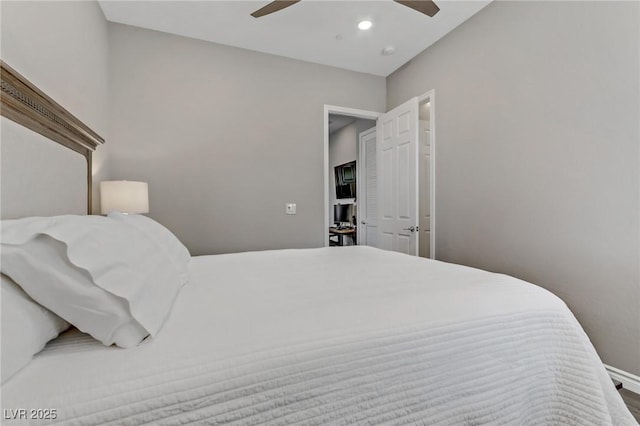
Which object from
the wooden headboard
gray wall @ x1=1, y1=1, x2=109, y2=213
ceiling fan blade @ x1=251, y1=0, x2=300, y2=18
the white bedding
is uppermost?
ceiling fan blade @ x1=251, y1=0, x2=300, y2=18

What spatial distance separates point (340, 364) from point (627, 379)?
1995 mm

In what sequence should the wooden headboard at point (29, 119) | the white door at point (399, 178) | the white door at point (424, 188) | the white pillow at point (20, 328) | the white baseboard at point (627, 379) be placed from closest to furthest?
1. the white pillow at point (20, 328)
2. the wooden headboard at point (29, 119)
3. the white baseboard at point (627, 379)
4. the white door at point (399, 178)
5. the white door at point (424, 188)

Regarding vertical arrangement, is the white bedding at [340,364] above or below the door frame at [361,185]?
below

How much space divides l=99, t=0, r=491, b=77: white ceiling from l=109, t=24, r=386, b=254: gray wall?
0.54ft

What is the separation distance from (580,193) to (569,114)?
1.71ft

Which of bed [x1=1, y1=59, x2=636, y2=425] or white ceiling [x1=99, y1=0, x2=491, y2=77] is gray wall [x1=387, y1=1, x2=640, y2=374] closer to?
white ceiling [x1=99, y1=0, x2=491, y2=77]

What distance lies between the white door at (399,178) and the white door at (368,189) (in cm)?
90

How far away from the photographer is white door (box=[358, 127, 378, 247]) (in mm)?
4551

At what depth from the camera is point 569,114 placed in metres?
1.90

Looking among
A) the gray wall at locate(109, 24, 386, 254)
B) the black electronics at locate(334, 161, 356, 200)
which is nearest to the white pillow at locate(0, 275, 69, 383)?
the gray wall at locate(109, 24, 386, 254)

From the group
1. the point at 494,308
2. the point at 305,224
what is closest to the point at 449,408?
the point at 494,308

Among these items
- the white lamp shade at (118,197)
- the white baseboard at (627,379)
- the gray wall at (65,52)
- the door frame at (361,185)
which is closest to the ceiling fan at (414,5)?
the gray wall at (65,52)

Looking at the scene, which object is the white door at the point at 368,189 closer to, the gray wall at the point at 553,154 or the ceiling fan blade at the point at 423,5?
the gray wall at the point at 553,154

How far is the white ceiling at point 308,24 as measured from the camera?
2.40 metres
